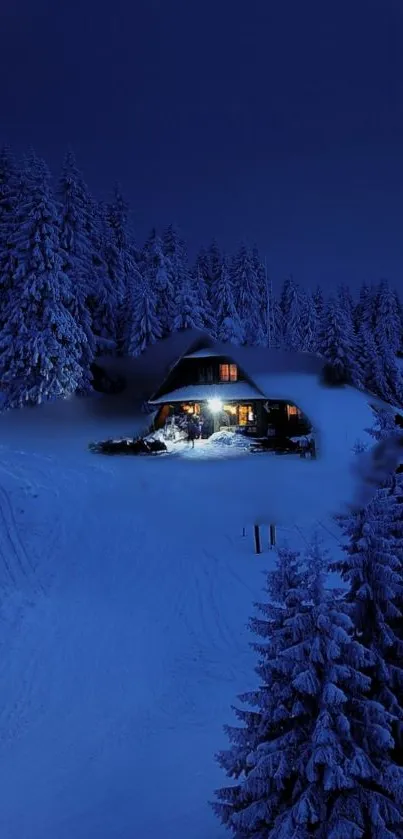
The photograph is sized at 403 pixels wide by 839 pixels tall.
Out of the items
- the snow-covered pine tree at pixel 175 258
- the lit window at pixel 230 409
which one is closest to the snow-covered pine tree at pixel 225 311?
the snow-covered pine tree at pixel 175 258

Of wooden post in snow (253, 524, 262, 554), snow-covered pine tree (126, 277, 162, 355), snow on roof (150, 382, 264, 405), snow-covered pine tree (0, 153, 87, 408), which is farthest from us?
snow-covered pine tree (126, 277, 162, 355)

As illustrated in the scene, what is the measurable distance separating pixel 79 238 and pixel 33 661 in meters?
32.4

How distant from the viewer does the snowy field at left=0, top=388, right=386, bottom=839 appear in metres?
13.0

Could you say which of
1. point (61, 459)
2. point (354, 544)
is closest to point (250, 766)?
point (354, 544)

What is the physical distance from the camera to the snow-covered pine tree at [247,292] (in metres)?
62.6

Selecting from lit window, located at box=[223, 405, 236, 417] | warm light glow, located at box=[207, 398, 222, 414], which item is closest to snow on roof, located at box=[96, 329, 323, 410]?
warm light glow, located at box=[207, 398, 222, 414]

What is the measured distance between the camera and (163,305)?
4975 cm

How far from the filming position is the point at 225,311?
2201 inches

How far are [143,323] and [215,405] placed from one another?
37.0 feet

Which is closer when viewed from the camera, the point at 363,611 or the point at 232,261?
the point at 363,611

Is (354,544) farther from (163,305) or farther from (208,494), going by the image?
(163,305)

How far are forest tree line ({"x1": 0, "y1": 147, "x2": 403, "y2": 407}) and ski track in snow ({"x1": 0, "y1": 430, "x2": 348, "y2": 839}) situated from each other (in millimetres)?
10750

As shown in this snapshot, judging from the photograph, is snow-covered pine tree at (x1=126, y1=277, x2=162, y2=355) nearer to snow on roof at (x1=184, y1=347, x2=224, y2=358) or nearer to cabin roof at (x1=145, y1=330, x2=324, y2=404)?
cabin roof at (x1=145, y1=330, x2=324, y2=404)

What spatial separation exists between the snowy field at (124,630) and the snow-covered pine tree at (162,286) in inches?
781
